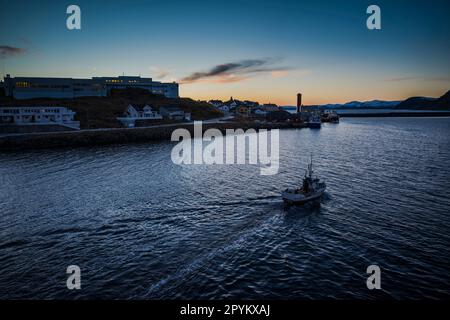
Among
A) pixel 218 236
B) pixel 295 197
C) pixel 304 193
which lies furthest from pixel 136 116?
pixel 218 236

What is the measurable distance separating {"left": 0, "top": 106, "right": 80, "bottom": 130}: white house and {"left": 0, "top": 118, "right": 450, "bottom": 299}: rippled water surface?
50.2 m

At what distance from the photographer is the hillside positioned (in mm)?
106688

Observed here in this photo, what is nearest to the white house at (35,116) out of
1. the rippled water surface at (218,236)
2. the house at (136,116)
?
the house at (136,116)

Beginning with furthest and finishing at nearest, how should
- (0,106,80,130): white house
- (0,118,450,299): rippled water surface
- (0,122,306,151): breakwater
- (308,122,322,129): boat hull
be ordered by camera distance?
(308,122,322,129): boat hull, (0,106,80,130): white house, (0,122,306,151): breakwater, (0,118,450,299): rippled water surface

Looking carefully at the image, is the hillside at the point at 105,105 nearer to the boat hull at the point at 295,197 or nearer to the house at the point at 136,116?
the house at the point at 136,116

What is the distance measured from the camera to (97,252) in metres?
23.3

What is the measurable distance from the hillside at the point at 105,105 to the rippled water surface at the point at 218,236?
204ft

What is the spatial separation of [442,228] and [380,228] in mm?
6389

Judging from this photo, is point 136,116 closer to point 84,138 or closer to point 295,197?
point 84,138

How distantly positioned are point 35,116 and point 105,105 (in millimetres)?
40955

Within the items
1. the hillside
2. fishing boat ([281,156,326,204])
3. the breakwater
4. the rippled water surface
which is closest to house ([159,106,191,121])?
the hillside

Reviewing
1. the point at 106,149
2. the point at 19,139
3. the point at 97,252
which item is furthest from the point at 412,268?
the point at 19,139

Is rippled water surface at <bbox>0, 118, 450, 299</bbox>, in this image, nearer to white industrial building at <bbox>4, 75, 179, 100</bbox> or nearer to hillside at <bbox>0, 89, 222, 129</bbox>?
hillside at <bbox>0, 89, 222, 129</bbox>
